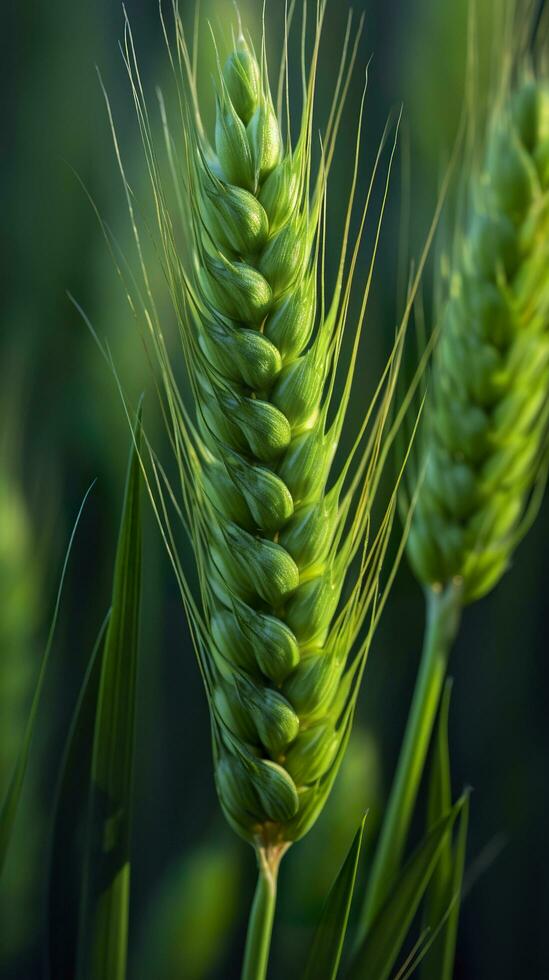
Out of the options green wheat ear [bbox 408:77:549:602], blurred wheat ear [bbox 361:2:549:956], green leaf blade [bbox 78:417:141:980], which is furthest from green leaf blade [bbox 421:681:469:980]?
green leaf blade [bbox 78:417:141:980]

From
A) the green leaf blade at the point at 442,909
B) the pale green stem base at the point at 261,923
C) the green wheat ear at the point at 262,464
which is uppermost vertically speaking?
the green wheat ear at the point at 262,464

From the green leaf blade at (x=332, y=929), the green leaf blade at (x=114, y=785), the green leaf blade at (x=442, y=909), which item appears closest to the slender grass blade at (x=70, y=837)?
the green leaf blade at (x=114, y=785)

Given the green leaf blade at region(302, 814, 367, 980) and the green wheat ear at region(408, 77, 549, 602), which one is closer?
the green leaf blade at region(302, 814, 367, 980)

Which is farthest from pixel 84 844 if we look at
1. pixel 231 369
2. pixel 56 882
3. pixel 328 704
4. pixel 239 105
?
pixel 239 105

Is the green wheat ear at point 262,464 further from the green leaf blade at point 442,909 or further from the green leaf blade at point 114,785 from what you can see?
the green leaf blade at point 442,909

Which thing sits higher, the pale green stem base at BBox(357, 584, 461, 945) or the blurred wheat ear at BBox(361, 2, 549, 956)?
the blurred wheat ear at BBox(361, 2, 549, 956)

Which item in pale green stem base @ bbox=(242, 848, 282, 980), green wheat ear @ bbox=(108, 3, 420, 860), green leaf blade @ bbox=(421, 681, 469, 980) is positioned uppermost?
green wheat ear @ bbox=(108, 3, 420, 860)

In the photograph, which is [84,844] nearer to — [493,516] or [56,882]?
[56,882]

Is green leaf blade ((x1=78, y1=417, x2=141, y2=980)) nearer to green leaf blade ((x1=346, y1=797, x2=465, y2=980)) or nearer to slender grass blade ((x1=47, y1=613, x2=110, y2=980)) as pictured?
slender grass blade ((x1=47, y1=613, x2=110, y2=980))
